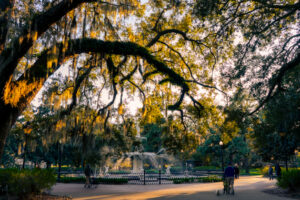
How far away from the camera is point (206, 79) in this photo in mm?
15336

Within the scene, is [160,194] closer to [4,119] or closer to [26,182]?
[26,182]

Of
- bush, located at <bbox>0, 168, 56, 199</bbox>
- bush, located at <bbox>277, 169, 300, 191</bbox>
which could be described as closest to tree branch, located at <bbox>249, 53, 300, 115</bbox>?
bush, located at <bbox>277, 169, 300, 191</bbox>

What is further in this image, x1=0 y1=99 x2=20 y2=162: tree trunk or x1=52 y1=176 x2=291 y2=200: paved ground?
x1=52 y1=176 x2=291 y2=200: paved ground

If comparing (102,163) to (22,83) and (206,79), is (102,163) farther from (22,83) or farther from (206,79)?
(22,83)

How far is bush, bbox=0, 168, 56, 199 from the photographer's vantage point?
336 inches

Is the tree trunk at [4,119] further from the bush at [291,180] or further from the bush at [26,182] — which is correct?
the bush at [291,180]

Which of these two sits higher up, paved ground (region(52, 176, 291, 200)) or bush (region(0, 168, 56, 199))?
bush (region(0, 168, 56, 199))

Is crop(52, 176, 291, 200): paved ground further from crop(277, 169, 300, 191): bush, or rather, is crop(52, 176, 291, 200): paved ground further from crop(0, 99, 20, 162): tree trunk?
crop(0, 99, 20, 162): tree trunk

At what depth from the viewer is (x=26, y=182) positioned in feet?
28.2

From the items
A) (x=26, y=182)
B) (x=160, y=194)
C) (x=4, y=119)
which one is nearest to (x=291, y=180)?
(x=160, y=194)

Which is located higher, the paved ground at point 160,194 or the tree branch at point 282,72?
the tree branch at point 282,72

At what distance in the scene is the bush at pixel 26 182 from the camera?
853 centimetres

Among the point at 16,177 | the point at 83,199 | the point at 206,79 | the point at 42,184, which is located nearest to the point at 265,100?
the point at 206,79

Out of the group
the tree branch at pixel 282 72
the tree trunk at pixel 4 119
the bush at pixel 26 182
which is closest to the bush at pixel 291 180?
the tree branch at pixel 282 72
